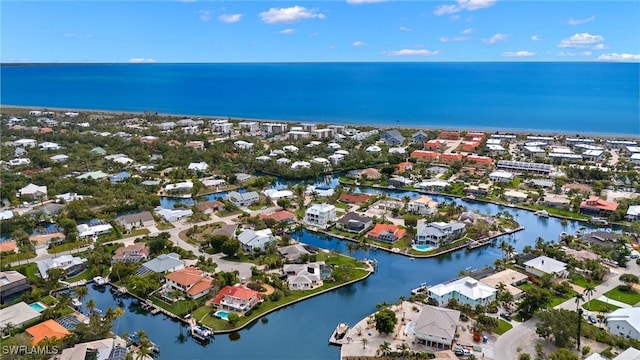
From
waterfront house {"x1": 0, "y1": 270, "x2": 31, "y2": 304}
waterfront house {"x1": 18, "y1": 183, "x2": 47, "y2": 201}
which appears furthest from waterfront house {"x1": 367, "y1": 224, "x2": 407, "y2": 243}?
waterfront house {"x1": 18, "y1": 183, "x2": 47, "y2": 201}

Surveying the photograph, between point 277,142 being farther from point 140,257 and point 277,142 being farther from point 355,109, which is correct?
point 355,109

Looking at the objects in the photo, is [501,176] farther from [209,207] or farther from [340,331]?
[340,331]

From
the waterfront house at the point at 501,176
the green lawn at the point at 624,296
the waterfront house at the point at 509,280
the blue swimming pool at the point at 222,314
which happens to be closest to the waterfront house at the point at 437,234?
the waterfront house at the point at 509,280

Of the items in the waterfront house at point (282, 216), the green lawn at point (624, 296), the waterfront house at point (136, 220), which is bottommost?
the green lawn at point (624, 296)

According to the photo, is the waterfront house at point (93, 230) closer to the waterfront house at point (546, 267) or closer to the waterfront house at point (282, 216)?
the waterfront house at point (282, 216)

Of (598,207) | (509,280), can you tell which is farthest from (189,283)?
(598,207)

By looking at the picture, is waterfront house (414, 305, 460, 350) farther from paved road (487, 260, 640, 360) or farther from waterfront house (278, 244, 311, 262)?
waterfront house (278, 244, 311, 262)
